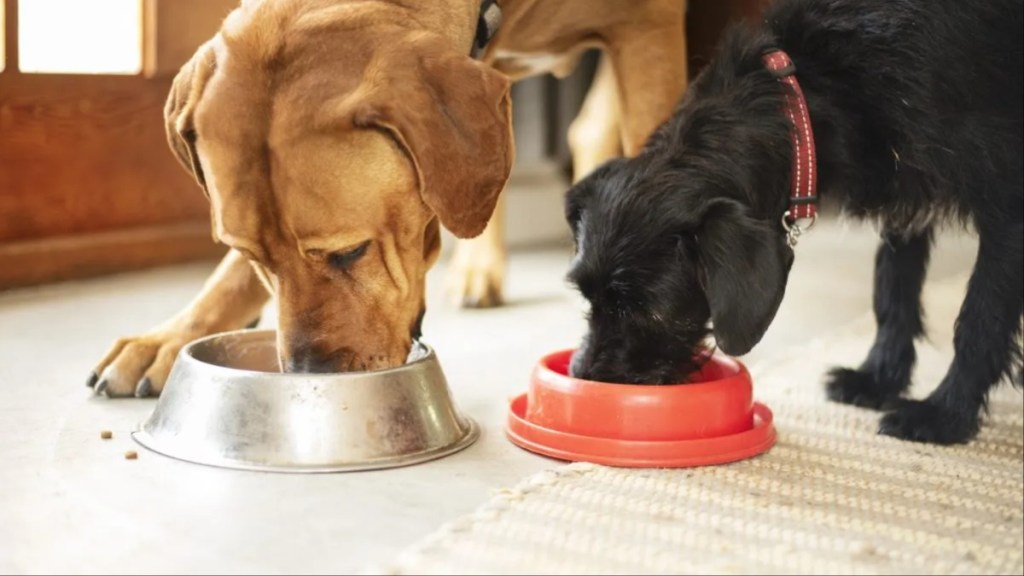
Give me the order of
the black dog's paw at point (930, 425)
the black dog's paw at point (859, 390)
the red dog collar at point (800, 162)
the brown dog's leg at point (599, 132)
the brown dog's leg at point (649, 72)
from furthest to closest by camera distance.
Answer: the brown dog's leg at point (599, 132)
the brown dog's leg at point (649, 72)
the black dog's paw at point (859, 390)
the black dog's paw at point (930, 425)
the red dog collar at point (800, 162)

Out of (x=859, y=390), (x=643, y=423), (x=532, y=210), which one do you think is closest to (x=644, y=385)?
(x=643, y=423)

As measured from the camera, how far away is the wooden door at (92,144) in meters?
3.36

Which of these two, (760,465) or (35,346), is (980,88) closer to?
(760,465)

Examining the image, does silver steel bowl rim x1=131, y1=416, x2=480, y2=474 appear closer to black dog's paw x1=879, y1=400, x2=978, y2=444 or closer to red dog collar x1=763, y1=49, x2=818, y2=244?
red dog collar x1=763, y1=49, x2=818, y2=244

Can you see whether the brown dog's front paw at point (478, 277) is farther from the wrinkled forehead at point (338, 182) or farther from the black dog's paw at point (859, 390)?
the wrinkled forehead at point (338, 182)

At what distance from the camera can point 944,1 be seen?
7.27 feet

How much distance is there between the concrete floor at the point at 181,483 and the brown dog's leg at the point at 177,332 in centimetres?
5

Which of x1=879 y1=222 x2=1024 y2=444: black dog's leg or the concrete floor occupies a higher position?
x1=879 y1=222 x2=1024 y2=444: black dog's leg

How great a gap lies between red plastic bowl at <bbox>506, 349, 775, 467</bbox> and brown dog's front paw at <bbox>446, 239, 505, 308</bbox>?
1.35m

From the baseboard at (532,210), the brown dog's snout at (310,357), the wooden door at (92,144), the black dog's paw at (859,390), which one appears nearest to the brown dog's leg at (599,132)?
the baseboard at (532,210)

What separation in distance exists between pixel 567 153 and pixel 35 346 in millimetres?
3025

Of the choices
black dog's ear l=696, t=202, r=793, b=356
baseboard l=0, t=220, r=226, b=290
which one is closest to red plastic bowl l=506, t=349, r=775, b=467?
black dog's ear l=696, t=202, r=793, b=356

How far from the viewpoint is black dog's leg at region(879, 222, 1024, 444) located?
219 cm

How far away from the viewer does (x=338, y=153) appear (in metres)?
1.91
